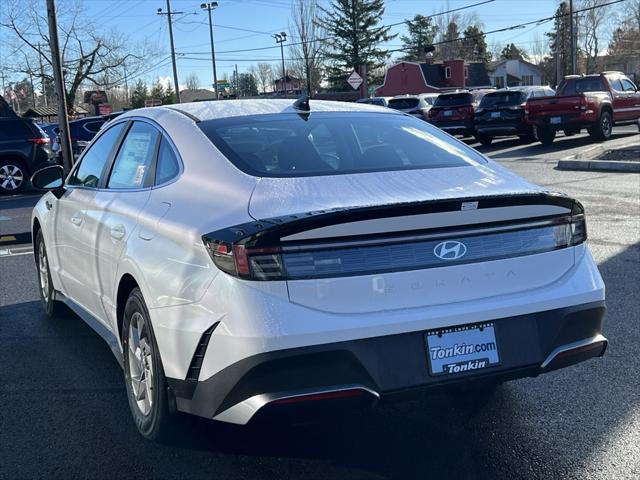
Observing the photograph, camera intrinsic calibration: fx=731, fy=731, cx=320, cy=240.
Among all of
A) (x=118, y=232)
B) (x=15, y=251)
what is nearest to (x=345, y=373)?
(x=118, y=232)

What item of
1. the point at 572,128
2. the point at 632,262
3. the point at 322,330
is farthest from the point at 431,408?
the point at 572,128

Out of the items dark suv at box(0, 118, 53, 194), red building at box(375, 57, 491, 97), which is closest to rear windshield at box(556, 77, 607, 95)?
dark suv at box(0, 118, 53, 194)

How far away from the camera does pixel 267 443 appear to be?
11.8 feet

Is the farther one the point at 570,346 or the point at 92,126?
the point at 92,126

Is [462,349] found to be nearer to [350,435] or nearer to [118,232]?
[350,435]

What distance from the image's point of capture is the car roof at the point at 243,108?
411 centimetres

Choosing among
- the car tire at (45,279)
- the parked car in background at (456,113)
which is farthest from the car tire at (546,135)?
the car tire at (45,279)

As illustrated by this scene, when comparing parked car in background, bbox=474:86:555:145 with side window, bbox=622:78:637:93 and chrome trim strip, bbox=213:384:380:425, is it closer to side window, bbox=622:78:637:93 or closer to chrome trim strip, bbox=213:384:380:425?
side window, bbox=622:78:637:93

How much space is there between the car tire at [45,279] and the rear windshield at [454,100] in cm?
1842

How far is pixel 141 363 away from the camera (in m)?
3.64

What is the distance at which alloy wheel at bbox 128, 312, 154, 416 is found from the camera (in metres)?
3.52

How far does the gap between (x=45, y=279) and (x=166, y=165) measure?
9.11 feet

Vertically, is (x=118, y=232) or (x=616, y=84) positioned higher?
(x=616, y=84)

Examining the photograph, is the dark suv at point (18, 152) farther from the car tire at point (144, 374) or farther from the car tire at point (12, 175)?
the car tire at point (144, 374)
